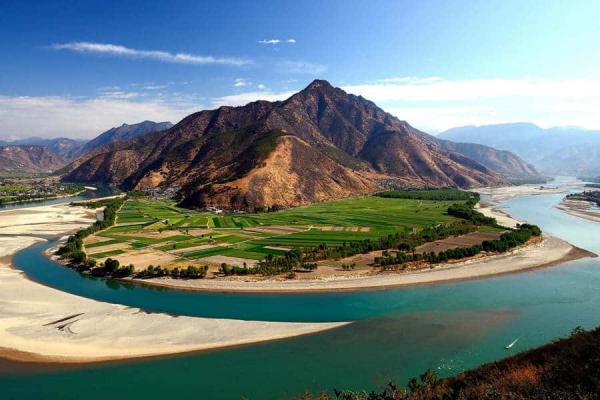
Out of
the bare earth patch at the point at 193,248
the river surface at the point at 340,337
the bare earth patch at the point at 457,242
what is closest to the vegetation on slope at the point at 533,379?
the river surface at the point at 340,337

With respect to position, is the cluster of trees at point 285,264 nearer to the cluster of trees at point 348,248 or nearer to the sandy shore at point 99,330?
the cluster of trees at point 348,248

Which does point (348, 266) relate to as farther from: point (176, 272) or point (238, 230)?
point (238, 230)

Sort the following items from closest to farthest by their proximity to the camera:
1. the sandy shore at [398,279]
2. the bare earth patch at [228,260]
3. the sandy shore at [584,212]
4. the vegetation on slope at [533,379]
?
the vegetation on slope at [533,379] < the sandy shore at [398,279] < the bare earth patch at [228,260] < the sandy shore at [584,212]

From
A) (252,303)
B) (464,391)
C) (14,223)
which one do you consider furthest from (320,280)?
(14,223)

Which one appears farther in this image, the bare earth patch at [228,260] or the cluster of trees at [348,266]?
the bare earth patch at [228,260]

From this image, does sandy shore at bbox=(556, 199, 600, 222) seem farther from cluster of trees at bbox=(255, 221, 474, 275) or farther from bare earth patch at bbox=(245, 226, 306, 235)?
bare earth patch at bbox=(245, 226, 306, 235)

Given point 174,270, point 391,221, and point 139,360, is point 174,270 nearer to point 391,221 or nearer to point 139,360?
point 139,360
